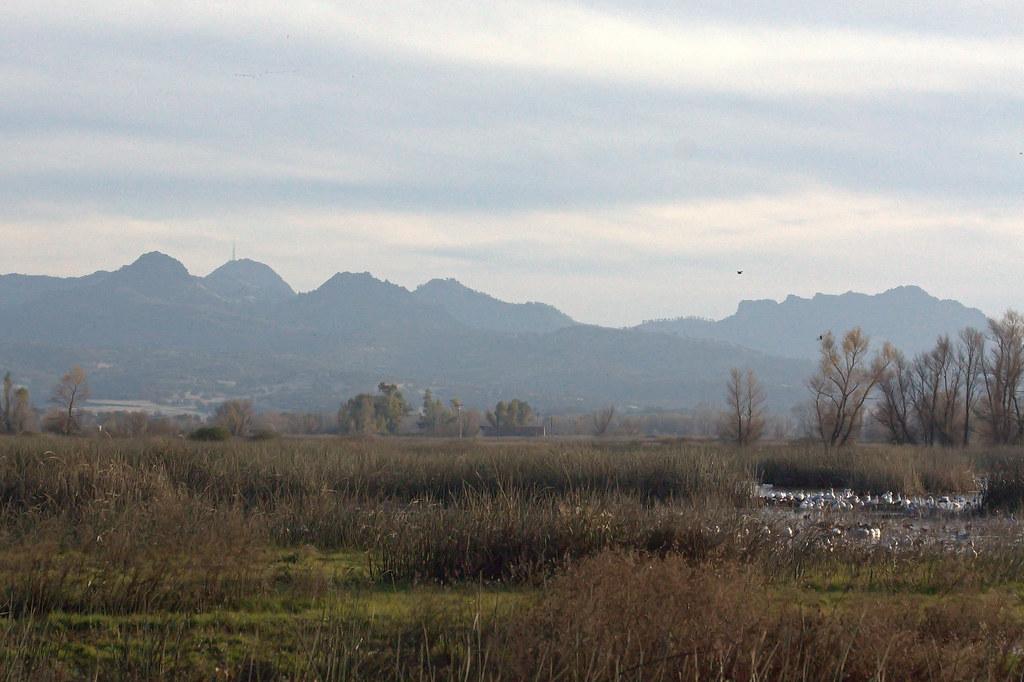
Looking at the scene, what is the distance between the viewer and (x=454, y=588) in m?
12.9

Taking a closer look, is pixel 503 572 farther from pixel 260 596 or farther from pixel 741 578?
pixel 741 578

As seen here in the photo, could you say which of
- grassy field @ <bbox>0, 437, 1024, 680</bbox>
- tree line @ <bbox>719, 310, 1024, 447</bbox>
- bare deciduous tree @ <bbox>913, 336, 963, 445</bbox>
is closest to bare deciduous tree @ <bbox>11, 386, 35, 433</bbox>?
tree line @ <bbox>719, 310, 1024, 447</bbox>

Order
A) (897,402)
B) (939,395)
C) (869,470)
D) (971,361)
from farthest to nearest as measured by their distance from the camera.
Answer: (897,402) → (971,361) → (939,395) → (869,470)

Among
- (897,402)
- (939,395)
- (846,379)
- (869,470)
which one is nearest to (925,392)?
(939,395)

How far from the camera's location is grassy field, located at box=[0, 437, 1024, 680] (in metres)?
8.32

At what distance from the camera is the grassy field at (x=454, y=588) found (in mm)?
8320

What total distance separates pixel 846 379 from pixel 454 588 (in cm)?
4681

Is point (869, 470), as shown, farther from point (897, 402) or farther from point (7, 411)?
point (7, 411)

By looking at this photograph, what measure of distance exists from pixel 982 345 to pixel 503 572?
191 feet

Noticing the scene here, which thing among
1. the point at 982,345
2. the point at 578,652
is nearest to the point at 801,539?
the point at 578,652

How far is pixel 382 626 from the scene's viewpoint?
34.0ft

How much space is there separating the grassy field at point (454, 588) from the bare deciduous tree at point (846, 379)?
32.7m

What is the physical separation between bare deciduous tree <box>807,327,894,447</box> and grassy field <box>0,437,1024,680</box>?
1288 inches

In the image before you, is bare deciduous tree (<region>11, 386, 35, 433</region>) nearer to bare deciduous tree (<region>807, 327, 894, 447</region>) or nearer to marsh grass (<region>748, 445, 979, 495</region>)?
bare deciduous tree (<region>807, 327, 894, 447</region>)
